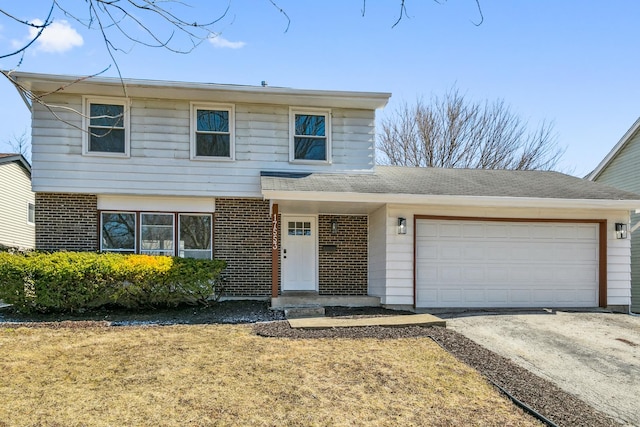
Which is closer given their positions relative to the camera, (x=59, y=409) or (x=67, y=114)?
(x=59, y=409)

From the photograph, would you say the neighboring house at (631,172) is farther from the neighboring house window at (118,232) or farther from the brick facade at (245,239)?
the neighboring house window at (118,232)

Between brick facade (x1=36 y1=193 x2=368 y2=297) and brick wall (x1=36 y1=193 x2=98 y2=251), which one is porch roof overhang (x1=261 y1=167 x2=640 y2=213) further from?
brick wall (x1=36 y1=193 x2=98 y2=251)

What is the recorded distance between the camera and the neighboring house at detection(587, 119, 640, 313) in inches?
552

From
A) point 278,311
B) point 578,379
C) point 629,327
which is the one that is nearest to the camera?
point 578,379

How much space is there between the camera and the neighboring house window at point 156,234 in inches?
413

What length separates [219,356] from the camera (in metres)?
5.75

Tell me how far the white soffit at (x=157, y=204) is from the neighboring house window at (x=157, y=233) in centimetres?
19

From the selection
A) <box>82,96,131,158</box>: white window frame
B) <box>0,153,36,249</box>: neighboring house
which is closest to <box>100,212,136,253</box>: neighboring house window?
<box>82,96,131,158</box>: white window frame

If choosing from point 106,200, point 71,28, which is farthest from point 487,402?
point 106,200

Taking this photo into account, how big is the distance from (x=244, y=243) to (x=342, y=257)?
2.45 metres

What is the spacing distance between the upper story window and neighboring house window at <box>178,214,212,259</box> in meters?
1.51

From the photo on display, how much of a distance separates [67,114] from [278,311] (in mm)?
6539

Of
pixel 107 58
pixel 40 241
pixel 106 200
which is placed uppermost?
pixel 107 58

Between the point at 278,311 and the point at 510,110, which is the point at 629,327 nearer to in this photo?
the point at 278,311
